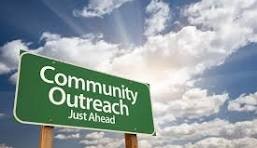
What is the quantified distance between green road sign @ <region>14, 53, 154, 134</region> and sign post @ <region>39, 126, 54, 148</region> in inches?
2.9

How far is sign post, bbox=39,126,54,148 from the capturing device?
12.0 feet

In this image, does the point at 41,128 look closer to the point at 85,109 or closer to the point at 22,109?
the point at 22,109

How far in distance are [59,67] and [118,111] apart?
1090mm

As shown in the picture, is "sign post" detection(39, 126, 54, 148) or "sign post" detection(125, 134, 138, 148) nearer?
"sign post" detection(39, 126, 54, 148)

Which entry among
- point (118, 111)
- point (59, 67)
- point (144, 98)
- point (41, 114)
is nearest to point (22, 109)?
point (41, 114)

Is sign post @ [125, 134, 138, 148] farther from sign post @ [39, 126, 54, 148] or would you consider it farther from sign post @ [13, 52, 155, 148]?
sign post @ [39, 126, 54, 148]

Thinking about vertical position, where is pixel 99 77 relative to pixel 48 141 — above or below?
above

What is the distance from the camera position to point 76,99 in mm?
4191

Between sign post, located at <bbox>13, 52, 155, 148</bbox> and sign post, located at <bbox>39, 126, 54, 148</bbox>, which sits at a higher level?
sign post, located at <bbox>13, 52, 155, 148</bbox>

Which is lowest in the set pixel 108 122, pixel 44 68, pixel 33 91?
pixel 108 122

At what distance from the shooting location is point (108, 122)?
4410 mm

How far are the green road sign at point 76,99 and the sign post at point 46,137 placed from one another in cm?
7

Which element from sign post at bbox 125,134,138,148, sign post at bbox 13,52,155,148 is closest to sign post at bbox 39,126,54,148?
sign post at bbox 13,52,155,148

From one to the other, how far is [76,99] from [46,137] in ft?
2.24
